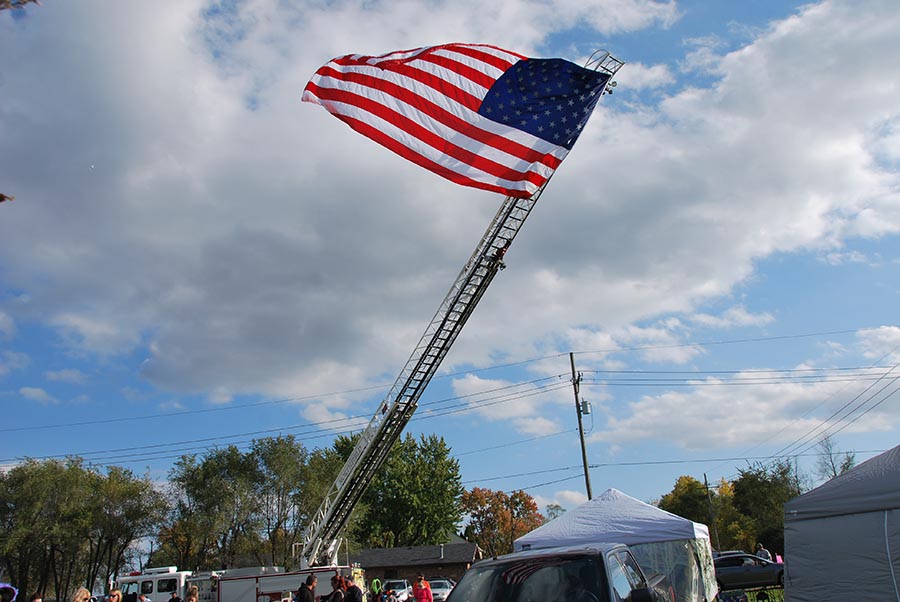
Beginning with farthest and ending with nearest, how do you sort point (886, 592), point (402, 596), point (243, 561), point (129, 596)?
point (243, 561) → point (402, 596) → point (129, 596) → point (886, 592)

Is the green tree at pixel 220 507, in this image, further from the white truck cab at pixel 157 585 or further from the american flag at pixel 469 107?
the american flag at pixel 469 107

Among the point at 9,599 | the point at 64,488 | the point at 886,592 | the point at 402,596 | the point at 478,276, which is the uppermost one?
the point at 478,276

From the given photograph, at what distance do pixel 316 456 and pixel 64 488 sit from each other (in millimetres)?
15711

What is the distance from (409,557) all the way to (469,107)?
1928 inches

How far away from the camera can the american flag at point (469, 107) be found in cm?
1146

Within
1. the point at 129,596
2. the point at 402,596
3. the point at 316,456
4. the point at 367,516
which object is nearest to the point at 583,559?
the point at 129,596

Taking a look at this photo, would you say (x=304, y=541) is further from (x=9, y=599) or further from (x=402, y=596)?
(x=9, y=599)

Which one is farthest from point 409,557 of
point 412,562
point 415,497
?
point 415,497

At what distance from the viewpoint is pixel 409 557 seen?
54250 millimetres

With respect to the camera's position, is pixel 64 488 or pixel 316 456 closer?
pixel 64 488

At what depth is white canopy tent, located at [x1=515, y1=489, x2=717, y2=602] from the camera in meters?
13.1

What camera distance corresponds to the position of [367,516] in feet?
182

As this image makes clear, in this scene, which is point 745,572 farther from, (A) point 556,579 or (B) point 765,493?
(B) point 765,493

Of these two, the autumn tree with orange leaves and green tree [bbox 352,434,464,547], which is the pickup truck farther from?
the autumn tree with orange leaves
